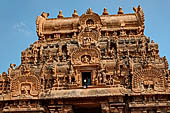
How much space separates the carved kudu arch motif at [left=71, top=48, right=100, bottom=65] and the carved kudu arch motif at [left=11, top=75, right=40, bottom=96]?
13.1 ft

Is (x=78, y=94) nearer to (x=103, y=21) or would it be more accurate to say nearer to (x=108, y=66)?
(x=108, y=66)

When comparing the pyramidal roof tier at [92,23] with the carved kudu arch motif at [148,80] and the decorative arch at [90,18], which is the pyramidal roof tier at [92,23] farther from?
the carved kudu arch motif at [148,80]

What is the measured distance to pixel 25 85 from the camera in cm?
2842

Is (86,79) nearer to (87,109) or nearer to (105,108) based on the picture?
(87,109)

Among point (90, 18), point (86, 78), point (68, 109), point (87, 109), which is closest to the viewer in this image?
point (68, 109)

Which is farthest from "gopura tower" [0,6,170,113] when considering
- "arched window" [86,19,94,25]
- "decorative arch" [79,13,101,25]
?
"arched window" [86,19,94,25]

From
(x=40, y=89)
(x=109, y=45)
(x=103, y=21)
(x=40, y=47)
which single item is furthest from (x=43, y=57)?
(x=103, y=21)

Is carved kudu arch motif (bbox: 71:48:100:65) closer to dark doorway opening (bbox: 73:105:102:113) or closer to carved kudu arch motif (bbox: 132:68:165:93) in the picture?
carved kudu arch motif (bbox: 132:68:165:93)

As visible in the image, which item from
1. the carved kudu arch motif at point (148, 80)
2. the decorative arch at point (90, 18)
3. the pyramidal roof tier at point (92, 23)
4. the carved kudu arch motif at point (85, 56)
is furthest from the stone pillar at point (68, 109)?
the decorative arch at point (90, 18)

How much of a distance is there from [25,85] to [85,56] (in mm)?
6178

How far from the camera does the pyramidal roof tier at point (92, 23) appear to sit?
34281 millimetres

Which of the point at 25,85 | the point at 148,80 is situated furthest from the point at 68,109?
the point at 148,80

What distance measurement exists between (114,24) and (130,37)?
377 cm

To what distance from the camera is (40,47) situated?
1265 inches
